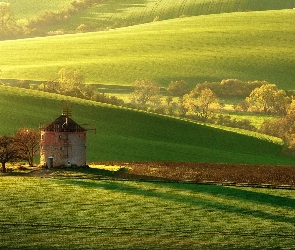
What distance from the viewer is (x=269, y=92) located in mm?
133250

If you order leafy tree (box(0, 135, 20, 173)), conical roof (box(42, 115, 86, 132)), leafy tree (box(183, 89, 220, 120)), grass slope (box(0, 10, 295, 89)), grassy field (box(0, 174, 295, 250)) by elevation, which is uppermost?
grass slope (box(0, 10, 295, 89))

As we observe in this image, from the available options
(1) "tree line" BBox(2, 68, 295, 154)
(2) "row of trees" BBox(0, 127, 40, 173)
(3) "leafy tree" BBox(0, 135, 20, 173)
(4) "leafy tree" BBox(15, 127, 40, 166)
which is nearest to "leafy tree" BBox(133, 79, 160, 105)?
(1) "tree line" BBox(2, 68, 295, 154)

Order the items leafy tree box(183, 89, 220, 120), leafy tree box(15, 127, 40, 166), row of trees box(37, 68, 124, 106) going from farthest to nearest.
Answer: leafy tree box(183, 89, 220, 120) < row of trees box(37, 68, 124, 106) < leafy tree box(15, 127, 40, 166)

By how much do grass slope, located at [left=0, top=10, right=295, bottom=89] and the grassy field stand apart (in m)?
92.9

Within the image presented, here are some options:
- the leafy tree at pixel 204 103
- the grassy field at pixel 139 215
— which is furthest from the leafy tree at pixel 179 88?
the grassy field at pixel 139 215

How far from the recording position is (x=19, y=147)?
7331 centimetres

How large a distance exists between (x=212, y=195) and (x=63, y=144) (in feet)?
50.7

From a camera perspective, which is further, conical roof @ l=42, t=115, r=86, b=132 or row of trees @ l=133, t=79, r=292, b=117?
row of trees @ l=133, t=79, r=292, b=117

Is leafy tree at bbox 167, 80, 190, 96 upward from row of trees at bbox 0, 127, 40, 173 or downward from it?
upward

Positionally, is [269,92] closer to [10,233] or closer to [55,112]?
[55,112]

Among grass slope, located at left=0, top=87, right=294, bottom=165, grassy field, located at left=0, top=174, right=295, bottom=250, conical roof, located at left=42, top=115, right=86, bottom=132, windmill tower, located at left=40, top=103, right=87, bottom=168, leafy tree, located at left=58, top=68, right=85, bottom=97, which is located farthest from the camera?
leafy tree, located at left=58, top=68, right=85, bottom=97

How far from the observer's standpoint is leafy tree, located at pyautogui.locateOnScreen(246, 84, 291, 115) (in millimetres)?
132500

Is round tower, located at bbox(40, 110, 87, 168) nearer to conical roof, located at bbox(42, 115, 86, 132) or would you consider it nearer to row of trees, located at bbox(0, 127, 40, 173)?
conical roof, located at bbox(42, 115, 86, 132)

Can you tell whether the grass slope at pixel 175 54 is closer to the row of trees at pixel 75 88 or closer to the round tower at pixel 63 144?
the row of trees at pixel 75 88
